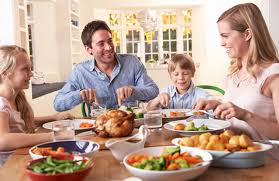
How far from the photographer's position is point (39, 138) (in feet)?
4.98

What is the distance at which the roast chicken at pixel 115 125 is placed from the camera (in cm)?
149

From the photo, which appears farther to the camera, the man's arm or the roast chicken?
the man's arm

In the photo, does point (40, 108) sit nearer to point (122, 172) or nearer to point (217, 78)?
point (122, 172)

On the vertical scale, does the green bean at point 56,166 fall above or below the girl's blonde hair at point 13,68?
below

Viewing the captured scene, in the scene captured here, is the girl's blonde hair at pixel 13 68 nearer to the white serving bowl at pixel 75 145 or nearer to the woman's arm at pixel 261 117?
the white serving bowl at pixel 75 145

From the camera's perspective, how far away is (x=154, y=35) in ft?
36.4

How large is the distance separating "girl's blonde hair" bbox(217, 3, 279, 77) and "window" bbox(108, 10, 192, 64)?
917 cm

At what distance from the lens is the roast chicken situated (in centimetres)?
149

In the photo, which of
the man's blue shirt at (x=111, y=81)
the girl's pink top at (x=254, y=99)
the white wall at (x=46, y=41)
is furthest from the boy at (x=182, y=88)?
the white wall at (x=46, y=41)

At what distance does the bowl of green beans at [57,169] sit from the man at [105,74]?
1595 mm

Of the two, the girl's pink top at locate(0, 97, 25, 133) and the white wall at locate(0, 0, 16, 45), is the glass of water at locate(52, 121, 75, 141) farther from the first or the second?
the white wall at locate(0, 0, 16, 45)

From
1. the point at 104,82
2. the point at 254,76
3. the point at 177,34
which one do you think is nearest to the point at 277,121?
the point at 254,76

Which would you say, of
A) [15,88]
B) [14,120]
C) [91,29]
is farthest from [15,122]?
[91,29]

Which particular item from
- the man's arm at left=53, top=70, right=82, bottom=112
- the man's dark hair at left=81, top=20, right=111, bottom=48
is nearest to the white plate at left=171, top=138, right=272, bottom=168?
the man's arm at left=53, top=70, right=82, bottom=112
